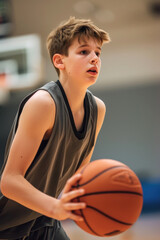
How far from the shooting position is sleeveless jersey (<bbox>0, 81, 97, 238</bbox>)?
89.7 inches

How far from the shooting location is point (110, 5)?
34.0 ft

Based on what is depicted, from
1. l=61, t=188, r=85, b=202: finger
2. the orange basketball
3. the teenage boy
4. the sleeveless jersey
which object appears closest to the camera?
l=61, t=188, r=85, b=202: finger

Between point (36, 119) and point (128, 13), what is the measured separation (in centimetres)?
906

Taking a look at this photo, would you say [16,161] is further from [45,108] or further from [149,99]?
[149,99]

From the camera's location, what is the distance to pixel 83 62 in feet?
7.70

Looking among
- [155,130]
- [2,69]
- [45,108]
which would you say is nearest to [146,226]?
[155,130]

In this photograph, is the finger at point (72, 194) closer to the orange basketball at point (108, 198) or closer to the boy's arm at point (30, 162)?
the boy's arm at point (30, 162)

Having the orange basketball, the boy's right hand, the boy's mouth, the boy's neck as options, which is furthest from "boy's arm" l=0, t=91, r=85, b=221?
the boy's mouth

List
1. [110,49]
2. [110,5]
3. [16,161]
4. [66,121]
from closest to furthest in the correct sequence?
[16,161] < [66,121] < [110,5] < [110,49]

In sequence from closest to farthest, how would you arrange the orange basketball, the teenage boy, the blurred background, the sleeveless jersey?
the orange basketball → the teenage boy → the sleeveless jersey → the blurred background

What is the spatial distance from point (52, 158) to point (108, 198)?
52cm

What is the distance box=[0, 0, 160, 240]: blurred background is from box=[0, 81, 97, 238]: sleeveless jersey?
7.68m

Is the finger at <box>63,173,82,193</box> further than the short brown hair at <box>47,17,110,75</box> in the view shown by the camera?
No

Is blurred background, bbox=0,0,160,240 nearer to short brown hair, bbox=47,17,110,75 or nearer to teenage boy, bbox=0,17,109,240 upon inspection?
teenage boy, bbox=0,17,109,240
